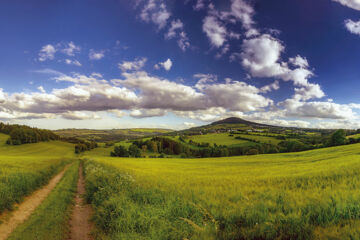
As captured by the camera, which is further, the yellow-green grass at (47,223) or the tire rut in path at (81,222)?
the tire rut in path at (81,222)

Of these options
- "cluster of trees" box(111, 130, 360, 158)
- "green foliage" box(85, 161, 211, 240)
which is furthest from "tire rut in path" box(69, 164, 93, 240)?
"cluster of trees" box(111, 130, 360, 158)

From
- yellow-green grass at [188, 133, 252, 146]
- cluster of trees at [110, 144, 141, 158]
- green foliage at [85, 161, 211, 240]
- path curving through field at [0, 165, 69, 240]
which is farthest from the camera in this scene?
yellow-green grass at [188, 133, 252, 146]

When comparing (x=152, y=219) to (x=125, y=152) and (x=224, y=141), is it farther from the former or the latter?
(x=224, y=141)

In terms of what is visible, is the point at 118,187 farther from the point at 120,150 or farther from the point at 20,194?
the point at 120,150

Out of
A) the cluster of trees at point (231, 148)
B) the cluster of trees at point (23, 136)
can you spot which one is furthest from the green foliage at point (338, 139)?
the cluster of trees at point (23, 136)

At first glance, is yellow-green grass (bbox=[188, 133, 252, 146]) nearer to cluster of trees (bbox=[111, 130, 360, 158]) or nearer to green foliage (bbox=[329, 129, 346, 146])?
cluster of trees (bbox=[111, 130, 360, 158])

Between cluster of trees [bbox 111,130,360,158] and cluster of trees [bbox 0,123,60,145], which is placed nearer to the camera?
cluster of trees [bbox 111,130,360,158]

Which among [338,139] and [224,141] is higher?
[338,139]

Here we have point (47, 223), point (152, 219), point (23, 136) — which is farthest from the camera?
point (23, 136)

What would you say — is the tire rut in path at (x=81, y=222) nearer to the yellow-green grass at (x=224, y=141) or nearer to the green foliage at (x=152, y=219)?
the green foliage at (x=152, y=219)

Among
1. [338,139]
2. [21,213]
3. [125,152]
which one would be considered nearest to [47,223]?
[21,213]

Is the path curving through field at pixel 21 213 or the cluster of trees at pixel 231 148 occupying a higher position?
the path curving through field at pixel 21 213

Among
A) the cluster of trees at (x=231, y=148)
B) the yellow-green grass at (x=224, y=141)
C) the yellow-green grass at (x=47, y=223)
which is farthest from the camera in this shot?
the yellow-green grass at (x=224, y=141)

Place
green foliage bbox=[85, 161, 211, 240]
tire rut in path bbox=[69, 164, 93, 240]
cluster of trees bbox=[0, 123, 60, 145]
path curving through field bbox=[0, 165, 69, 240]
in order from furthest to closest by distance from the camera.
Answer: cluster of trees bbox=[0, 123, 60, 145] < path curving through field bbox=[0, 165, 69, 240] < tire rut in path bbox=[69, 164, 93, 240] < green foliage bbox=[85, 161, 211, 240]
